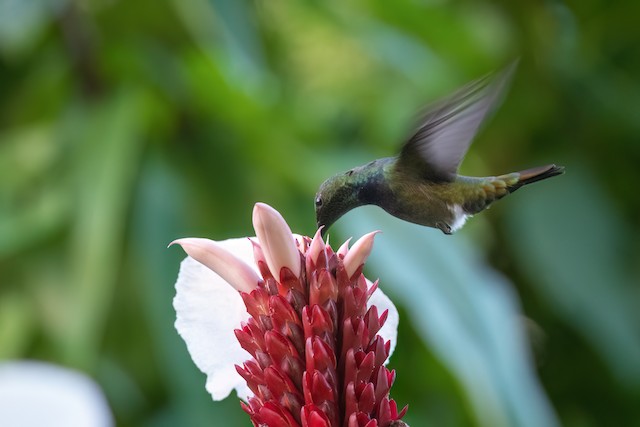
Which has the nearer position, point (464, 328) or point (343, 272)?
point (343, 272)

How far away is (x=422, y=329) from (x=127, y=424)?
0.64 meters

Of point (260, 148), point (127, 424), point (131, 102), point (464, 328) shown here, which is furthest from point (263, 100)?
point (127, 424)

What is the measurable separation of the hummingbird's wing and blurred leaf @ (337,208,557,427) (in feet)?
2.46

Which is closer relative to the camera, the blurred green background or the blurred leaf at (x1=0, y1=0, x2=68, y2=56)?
the blurred leaf at (x1=0, y1=0, x2=68, y2=56)

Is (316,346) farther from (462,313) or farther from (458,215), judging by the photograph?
(462,313)

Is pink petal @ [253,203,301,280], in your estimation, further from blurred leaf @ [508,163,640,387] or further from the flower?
blurred leaf @ [508,163,640,387]

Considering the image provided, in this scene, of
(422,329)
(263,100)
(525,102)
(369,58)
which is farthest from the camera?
(369,58)

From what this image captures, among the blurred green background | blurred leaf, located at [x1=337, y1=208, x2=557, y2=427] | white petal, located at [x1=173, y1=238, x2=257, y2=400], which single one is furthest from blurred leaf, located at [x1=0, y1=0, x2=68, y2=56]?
white petal, located at [x1=173, y1=238, x2=257, y2=400]

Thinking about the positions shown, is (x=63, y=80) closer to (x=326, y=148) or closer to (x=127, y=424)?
(x=326, y=148)

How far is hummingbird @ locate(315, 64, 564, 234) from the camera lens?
1.26 feet

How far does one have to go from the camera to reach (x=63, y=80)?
1.72 meters

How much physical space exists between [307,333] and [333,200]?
62 mm

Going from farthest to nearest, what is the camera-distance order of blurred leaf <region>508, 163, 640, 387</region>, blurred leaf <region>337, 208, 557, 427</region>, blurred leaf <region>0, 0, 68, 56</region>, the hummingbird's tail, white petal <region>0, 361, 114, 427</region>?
blurred leaf <region>508, 163, 640, 387</region>
blurred leaf <region>0, 0, 68, 56</region>
blurred leaf <region>337, 208, 557, 427</region>
white petal <region>0, 361, 114, 427</region>
the hummingbird's tail

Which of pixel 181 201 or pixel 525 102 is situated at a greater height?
pixel 525 102
